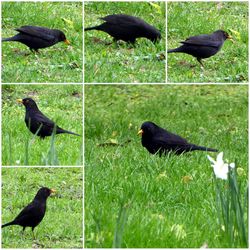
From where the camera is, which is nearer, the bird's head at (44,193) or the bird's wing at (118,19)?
the bird's head at (44,193)

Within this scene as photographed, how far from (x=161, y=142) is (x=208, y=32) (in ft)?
3.54

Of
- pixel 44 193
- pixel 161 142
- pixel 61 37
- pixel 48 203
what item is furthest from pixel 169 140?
pixel 44 193

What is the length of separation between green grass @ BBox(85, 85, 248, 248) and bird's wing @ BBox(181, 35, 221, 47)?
0.95 m

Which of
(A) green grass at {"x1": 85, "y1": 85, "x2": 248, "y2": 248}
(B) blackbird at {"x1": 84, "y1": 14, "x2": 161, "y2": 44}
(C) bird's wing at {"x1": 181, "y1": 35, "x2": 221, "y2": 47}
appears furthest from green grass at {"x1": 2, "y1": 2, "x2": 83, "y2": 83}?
(C) bird's wing at {"x1": 181, "y1": 35, "x2": 221, "y2": 47}

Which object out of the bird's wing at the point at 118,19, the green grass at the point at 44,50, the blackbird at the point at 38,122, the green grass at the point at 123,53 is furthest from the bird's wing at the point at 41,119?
the bird's wing at the point at 118,19

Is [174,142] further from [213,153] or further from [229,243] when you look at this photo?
[229,243]

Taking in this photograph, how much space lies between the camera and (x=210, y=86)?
8.68m

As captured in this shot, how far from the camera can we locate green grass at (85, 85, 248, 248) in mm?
4605

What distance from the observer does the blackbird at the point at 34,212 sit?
4891 mm

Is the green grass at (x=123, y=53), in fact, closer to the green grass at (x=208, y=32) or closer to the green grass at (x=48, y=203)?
the green grass at (x=208, y=32)

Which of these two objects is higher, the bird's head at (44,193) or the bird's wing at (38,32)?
the bird's wing at (38,32)

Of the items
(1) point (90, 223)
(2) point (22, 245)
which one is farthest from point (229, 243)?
(2) point (22, 245)

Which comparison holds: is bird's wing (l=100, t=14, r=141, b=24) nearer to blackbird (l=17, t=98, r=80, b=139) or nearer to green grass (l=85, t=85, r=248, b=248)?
blackbird (l=17, t=98, r=80, b=139)

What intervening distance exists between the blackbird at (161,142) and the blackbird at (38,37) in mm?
1147
